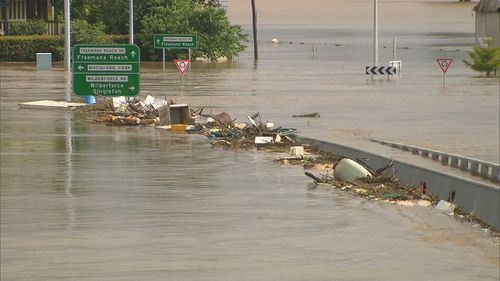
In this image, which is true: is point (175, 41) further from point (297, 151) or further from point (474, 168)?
point (474, 168)

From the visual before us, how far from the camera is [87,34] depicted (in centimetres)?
6619

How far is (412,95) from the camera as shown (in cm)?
4356

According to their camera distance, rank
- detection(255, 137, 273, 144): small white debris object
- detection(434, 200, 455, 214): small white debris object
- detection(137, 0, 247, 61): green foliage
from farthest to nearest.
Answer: detection(137, 0, 247, 61): green foliage → detection(255, 137, 273, 144): small white debris object → detection(434, 200, 455, 214): small white debris object

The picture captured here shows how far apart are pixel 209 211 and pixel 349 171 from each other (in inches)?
148

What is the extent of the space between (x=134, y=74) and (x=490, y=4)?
20.6 metres

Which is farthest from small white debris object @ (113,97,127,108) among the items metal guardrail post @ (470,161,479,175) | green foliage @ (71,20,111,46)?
green foliage @ (71,20,111,46)

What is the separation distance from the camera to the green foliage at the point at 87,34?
215 feet

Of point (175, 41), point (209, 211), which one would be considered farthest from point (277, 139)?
point (175, 41)

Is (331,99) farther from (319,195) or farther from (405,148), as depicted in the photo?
(319,195)

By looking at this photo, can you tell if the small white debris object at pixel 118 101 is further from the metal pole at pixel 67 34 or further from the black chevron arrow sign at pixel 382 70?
the black chevron arrow sign at pixel 382 70

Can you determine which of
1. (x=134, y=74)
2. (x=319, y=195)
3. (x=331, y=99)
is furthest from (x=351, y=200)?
(x=331, y=99)

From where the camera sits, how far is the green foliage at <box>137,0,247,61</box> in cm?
6681

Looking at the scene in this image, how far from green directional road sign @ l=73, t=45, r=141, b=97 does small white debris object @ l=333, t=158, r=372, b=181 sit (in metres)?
11.5

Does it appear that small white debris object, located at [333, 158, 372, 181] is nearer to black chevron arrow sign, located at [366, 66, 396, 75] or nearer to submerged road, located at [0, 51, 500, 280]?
submerged road, located at [0, 51, 500, 280]
